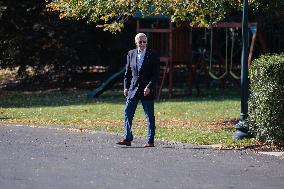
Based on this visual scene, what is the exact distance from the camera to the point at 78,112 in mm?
20312

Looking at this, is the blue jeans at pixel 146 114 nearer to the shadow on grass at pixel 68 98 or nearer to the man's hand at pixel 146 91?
the man's hand at pixel 146 91

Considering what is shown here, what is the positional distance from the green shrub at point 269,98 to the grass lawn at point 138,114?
1.58 ft

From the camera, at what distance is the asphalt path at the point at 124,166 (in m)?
9.27

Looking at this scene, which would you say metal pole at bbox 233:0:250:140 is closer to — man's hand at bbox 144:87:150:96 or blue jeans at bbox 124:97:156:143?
blue jeans at bbox 124:97:156:143

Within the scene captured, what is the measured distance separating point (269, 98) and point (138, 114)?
7622 millimetres

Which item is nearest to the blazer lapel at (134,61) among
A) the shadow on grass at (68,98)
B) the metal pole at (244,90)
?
the metal pole at (244,90)

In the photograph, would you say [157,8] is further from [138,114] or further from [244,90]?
[138,114]

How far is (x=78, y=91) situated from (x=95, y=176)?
20298 mm

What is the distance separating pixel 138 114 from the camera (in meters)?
19.9

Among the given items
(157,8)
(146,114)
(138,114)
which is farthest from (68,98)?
(146,114)

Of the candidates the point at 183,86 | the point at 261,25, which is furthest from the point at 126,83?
the point at 183,86

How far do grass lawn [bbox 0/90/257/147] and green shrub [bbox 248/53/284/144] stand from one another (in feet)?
1.58

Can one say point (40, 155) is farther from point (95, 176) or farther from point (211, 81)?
point (211, 81)

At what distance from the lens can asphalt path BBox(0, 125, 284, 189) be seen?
927 cm
